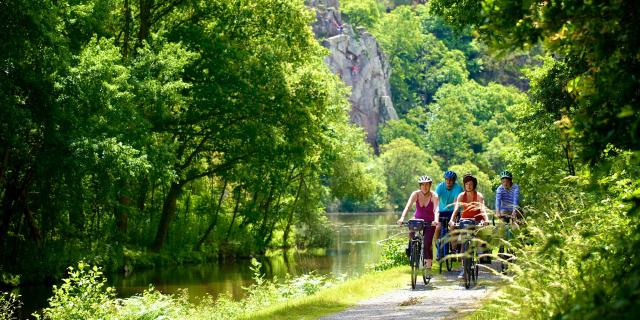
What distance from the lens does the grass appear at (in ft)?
38.2

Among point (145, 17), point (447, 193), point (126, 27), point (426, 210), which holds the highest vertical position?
point (145, 17)

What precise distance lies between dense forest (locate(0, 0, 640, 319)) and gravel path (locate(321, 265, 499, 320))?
1.29 metres

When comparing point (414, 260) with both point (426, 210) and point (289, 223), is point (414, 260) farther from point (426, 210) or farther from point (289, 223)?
point (289, 223)

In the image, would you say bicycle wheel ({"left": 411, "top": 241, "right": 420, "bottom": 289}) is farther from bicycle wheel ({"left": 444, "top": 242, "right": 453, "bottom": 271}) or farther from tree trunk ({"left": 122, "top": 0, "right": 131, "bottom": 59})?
tree trunk ({"left": 122, "top": 0, "right": 131, "bottom": 59})

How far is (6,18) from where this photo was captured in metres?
19.1

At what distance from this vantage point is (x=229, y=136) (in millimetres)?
33125

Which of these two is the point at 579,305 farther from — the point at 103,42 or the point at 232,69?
the point at 232,69

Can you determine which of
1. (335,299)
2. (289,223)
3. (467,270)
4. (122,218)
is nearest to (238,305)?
(335,299)

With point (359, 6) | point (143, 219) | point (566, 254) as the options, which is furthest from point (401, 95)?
point (566, 254)

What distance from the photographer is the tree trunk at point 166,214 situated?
116 ft

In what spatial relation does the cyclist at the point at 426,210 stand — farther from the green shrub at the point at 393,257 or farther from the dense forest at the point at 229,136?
the green shrub at the point at 393,257

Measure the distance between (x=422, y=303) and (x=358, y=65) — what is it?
123 meters

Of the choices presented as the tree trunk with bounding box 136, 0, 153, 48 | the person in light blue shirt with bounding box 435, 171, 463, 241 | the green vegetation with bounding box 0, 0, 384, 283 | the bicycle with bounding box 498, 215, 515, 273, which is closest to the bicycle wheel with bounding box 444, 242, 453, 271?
the person in light blue shirt with bounding box 435, 171, 463, 241

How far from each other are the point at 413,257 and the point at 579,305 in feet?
31.8
